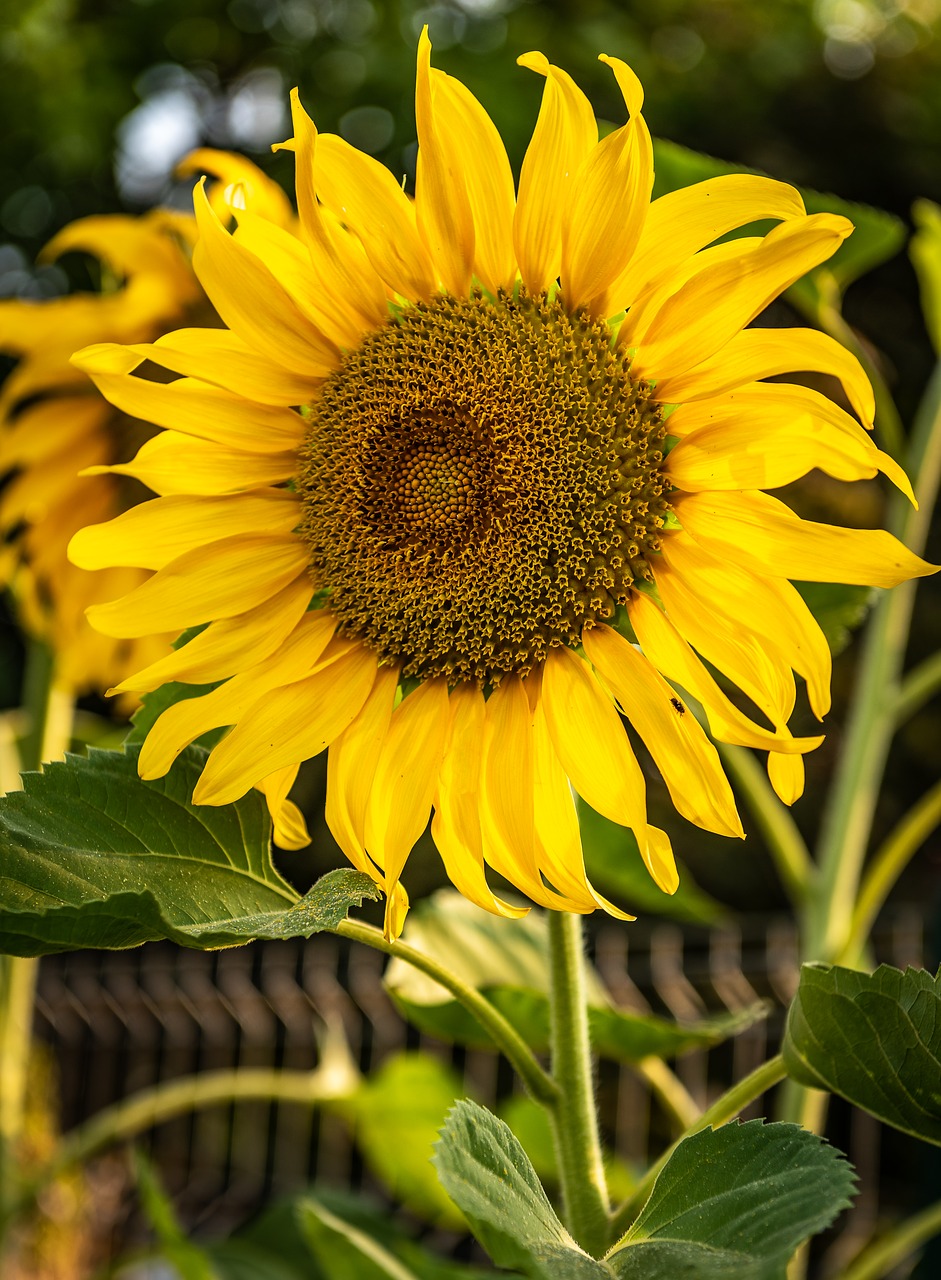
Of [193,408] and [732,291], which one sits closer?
[732,291]

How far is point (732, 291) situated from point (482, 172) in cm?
12

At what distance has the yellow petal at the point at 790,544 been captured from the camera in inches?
18.6

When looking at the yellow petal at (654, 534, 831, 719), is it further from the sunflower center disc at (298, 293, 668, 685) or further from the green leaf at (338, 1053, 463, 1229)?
the green leaf at (338, 1053, 463, 1229)

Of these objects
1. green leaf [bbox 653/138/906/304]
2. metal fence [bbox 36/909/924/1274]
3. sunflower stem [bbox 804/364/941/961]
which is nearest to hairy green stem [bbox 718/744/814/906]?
sunflower stem [bbox 804/364/941/961]

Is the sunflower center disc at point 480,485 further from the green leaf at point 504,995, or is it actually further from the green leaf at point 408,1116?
the green leaf at point 408,1116

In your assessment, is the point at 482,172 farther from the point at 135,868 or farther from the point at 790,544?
the point at 135,868

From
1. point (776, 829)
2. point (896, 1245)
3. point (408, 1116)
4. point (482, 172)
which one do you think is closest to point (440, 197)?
point (482, 172)

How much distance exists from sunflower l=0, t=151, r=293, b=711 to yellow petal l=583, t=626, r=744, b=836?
0.64m

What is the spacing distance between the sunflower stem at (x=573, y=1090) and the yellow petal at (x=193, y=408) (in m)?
0.27

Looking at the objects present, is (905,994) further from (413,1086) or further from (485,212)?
(413,1086)

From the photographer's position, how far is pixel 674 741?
513mm

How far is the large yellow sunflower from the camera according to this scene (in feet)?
1.63

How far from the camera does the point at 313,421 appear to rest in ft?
2.02

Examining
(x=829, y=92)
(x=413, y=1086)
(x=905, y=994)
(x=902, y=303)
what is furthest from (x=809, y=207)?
(x=829, y=92)
